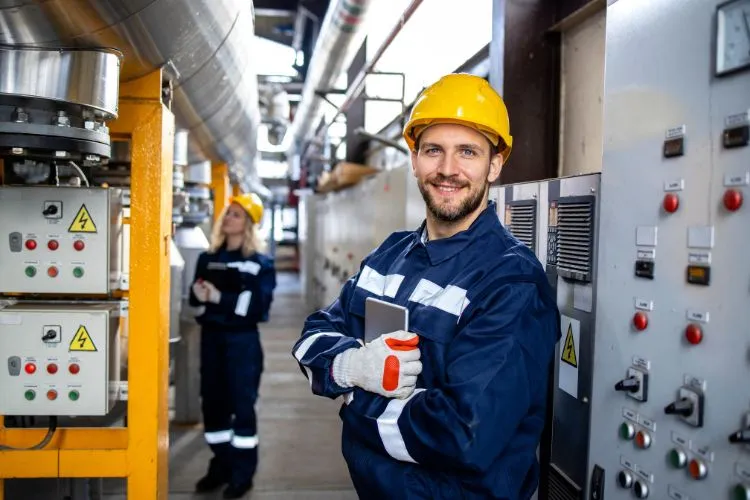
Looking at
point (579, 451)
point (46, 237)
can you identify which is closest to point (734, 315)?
point (579, 451)

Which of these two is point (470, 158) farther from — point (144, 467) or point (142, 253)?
point (144, 467)

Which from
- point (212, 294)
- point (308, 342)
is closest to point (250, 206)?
point (212, 294)

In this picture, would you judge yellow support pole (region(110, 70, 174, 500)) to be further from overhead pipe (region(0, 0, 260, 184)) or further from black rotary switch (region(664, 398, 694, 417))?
black rotary switch (region(664, 398, 694, 417))

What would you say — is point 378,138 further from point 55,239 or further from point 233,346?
point 55,239

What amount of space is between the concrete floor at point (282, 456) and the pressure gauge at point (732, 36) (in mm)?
2836

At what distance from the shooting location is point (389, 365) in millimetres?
1374

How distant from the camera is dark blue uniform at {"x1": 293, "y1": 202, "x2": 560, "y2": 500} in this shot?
131 cm

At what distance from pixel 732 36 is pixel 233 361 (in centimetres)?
290

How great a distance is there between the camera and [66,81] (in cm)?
178

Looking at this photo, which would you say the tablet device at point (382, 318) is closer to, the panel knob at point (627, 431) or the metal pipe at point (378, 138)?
the panel knob at point (627, 431)

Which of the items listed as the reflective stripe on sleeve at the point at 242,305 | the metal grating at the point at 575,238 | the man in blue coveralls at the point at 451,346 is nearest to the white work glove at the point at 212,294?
the reflective stripe on sleeve at the point at 242,305

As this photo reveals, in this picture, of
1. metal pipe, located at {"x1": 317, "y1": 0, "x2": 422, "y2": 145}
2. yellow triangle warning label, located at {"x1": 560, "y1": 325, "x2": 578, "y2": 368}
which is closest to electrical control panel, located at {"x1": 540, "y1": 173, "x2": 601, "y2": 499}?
yellow triangle warning label, located at {"x1": 560, "y1": 325, "x2": 578, "y2": 368}

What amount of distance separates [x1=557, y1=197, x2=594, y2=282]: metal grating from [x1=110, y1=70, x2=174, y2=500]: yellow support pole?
147 centimetres

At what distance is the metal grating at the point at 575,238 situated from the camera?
1.77m
